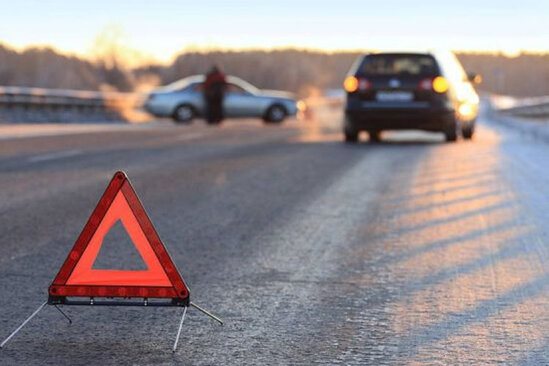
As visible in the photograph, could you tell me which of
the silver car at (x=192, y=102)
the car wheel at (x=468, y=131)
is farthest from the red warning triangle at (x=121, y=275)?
the silver car at (x=192, y=102)

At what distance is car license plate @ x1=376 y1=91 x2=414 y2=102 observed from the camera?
19906 millimetres

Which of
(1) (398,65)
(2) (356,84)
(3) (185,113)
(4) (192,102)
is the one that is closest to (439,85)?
(1) (398,65)

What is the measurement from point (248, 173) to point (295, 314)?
8002 mm

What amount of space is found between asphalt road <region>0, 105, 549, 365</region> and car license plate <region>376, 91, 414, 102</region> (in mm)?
4575

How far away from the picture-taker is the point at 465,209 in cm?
1011

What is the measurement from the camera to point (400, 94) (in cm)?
1994

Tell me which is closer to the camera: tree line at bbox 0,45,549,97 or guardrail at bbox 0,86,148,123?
guardrail at bbox 0,86,148,123

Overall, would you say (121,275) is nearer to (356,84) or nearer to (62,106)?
(356,84)

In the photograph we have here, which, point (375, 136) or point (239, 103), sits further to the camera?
point (239, 103)

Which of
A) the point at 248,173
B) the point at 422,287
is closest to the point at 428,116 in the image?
the point at 248,173

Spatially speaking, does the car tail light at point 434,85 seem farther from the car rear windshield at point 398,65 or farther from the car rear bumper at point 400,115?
the car rear bumper at point 400,115

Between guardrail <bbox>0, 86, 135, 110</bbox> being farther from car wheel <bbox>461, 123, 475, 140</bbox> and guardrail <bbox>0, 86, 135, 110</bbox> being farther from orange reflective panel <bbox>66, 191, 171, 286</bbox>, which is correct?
orange reflective panel <bbox>66, 191, 171, 286</bbox>

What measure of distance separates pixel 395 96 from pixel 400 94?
9cm

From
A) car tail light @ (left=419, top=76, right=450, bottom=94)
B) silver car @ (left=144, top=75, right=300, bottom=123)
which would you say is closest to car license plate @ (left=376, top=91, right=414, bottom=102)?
car tail light @ (left=419, top=76, right=450, bottom=94)
